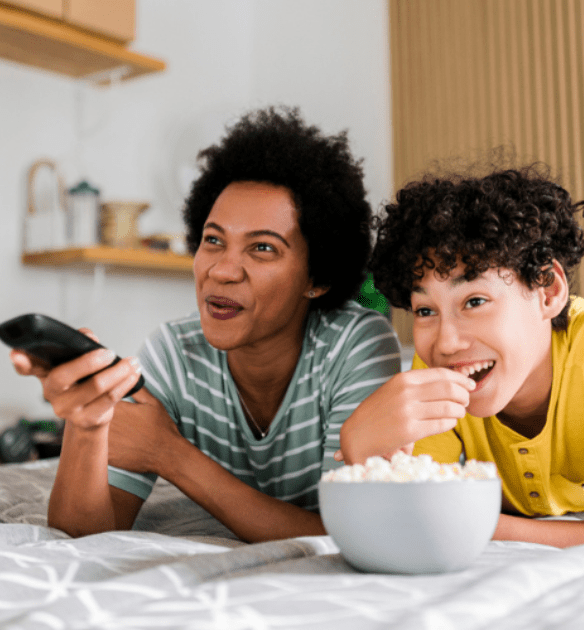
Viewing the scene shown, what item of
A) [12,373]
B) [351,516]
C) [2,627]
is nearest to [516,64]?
[12,373]

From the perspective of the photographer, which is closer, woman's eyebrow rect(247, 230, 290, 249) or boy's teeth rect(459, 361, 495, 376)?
boy's teeth rect(459, 361, 495, 376)

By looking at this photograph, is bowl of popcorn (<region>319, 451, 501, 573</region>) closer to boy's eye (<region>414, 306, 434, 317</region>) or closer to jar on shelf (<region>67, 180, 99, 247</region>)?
boy's eye (<region>414, 306, 434, 317</region>)

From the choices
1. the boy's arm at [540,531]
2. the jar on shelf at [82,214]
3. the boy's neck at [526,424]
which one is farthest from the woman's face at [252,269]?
the jar on shelf at [82,214]

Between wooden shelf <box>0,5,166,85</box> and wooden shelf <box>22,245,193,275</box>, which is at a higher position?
wooden shelf <box>0,5,166,85</box>

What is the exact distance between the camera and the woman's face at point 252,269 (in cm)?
116

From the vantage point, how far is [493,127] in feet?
8.51

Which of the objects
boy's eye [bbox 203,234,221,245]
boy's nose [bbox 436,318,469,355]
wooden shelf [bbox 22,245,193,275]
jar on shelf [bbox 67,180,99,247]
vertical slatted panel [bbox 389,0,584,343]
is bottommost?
boy's nose [bbox 436,318,469,355]

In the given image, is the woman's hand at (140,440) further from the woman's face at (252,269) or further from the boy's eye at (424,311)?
the boy's eye at (424,311)

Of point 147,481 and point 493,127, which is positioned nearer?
point 147,481

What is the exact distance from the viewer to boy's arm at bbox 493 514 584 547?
2.88 ft

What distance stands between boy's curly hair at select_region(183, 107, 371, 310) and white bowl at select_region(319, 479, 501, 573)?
2.45 ft

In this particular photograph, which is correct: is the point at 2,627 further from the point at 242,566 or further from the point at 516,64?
the point at 516,64

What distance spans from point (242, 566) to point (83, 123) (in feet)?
7.85

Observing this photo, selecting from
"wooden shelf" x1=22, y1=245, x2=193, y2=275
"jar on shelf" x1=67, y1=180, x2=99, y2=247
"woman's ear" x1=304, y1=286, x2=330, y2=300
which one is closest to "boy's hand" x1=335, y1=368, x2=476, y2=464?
"woman's ear" x1=304, y1=286, x2=330, y2=300
